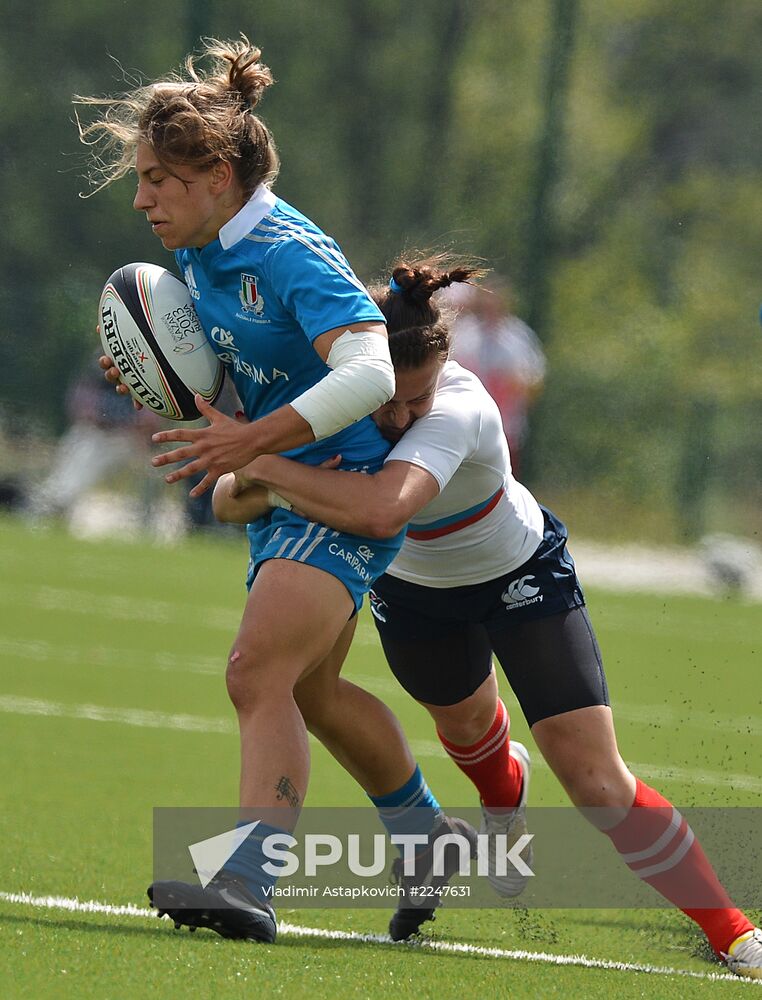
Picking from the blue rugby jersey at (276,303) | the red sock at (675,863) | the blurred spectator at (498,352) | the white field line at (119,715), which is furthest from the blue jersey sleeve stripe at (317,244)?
the blurred spectator at (498,352)

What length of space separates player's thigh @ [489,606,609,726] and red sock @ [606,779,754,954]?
0.25 m

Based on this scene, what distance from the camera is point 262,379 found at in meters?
3.34

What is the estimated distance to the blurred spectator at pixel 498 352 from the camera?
9953 millimetres

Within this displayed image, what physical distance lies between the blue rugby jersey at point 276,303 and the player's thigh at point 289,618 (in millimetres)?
289

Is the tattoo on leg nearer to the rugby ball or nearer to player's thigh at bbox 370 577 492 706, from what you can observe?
Result: player's thigh at bbox 370 577 492 706

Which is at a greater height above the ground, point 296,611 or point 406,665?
point 296,611

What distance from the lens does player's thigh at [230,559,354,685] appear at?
3.10 meters

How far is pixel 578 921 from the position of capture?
381 cm

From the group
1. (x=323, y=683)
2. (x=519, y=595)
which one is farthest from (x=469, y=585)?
(x=323, y=683)

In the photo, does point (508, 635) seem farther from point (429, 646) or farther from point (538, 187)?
point (538, 187)

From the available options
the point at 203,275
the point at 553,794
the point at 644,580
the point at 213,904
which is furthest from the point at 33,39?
the point at 213,904

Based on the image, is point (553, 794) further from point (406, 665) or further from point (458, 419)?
point (458, 419)

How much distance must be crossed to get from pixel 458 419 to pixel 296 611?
57cm

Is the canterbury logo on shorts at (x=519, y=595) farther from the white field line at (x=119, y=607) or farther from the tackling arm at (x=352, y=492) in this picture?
the white field line at (x=119, y=607)
